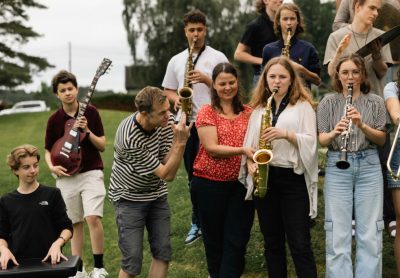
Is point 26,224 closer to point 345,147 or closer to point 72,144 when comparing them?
point 72,144

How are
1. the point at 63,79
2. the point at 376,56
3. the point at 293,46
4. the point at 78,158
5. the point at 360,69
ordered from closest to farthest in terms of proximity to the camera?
the point at 360,69, the point at 376,56, the point at 78,158, the point at 63,79, the point at 293,46

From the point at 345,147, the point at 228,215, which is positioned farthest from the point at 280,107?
the point at 228,215

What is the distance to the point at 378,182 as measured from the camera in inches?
179

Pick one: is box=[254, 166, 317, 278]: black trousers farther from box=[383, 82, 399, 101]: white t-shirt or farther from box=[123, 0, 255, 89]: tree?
box=[123, 0, 255, 89]: tree

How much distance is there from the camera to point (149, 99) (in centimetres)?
453

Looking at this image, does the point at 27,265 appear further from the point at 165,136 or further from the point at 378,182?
the point at 378,182

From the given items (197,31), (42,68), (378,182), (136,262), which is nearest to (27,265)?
(136,262)

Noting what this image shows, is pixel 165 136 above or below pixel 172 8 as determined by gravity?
below

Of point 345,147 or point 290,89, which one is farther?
point 290,89

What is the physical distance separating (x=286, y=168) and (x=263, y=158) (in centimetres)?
24

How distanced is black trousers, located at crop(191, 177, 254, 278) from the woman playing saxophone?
14 cm

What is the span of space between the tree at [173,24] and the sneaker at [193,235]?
81.9ft

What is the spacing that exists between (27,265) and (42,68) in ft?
111

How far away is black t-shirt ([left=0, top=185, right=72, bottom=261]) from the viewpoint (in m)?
4.34
